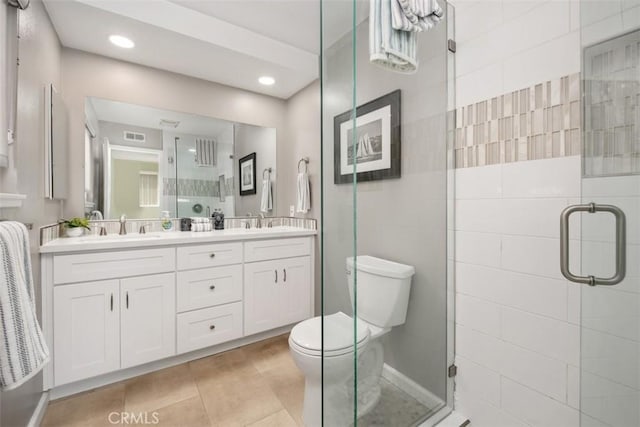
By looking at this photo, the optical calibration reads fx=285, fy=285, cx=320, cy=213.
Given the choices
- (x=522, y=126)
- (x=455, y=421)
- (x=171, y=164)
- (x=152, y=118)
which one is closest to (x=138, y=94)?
(x=152, y=118)

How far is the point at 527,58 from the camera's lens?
1.21m

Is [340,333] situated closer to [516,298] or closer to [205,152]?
[516,298]

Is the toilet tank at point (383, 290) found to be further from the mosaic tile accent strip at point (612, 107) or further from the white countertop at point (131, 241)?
the white countertop at point (131, 241)

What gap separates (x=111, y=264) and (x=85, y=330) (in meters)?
0.39

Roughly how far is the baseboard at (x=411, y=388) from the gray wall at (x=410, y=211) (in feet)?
0.09

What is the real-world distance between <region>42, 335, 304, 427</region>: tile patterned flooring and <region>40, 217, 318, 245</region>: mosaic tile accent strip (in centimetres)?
96

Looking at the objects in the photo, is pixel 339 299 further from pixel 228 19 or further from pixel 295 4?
pixel 228 19

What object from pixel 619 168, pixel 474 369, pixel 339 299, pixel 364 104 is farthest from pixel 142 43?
pixel 474 369

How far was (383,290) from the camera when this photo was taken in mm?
1406

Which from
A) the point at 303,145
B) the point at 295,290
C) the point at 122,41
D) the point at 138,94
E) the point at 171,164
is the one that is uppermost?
the point at 122,41

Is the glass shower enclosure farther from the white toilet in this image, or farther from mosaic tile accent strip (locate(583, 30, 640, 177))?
mosaic tile accent strip (locate(583, 30, 640, 177))

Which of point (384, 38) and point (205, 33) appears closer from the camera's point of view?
point (384, 38)

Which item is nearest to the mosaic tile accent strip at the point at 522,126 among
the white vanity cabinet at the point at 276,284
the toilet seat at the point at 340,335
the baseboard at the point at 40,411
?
the toilet seat at the point at 340,335

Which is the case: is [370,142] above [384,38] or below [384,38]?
below
